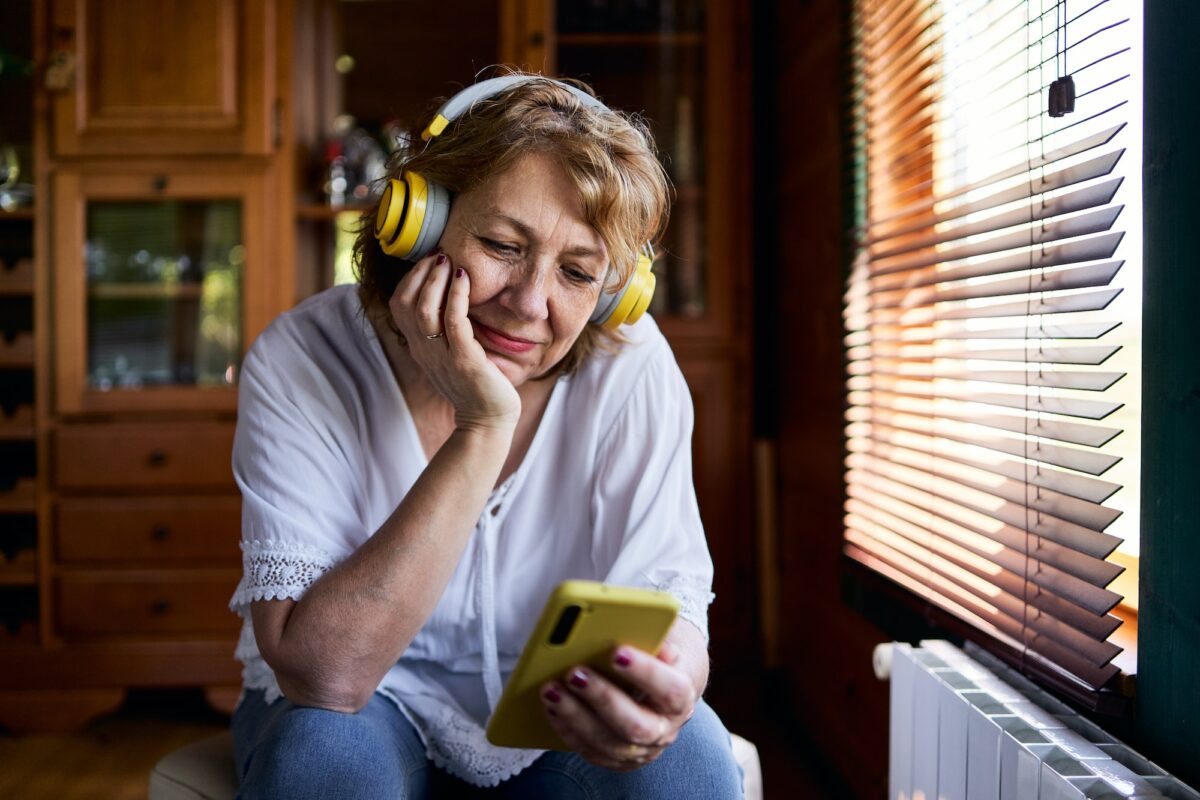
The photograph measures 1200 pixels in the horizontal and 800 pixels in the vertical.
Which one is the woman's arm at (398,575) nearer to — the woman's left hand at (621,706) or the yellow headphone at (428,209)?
the yellow headphone at (428,209)

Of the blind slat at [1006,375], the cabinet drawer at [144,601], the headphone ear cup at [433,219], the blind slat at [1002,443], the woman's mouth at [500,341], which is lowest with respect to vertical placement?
the cabinet drawer at [144,601]

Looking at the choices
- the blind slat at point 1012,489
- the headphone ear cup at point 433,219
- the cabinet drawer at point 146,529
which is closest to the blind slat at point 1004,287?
the blind slat at point 1012,489

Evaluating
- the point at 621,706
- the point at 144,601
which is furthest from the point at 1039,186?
the point at 144,601

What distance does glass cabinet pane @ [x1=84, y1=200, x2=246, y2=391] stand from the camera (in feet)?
7.79

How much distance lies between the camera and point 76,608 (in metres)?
2.29

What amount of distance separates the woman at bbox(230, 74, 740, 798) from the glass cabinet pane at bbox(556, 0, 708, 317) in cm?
129

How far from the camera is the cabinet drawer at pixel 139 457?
2281 millimetres

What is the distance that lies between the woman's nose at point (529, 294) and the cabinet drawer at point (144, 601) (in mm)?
1577

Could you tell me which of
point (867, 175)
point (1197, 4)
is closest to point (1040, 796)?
point (1197, 4)

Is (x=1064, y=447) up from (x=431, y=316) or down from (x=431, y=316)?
down

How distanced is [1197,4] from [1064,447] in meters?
0.47

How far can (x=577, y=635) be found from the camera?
2.38 feet

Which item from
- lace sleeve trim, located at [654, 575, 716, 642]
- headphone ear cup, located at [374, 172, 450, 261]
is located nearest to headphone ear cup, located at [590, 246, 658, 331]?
headphone ear cup, located at [374, 172, 450, 261]

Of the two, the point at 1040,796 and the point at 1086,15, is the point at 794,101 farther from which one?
the point at 1040,796
